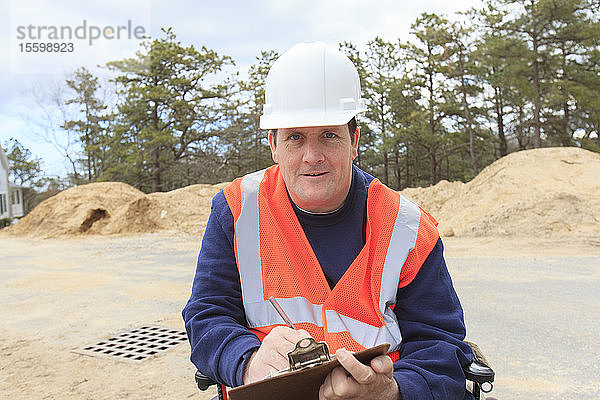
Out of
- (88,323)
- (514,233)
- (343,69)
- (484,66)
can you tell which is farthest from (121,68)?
(343,69)

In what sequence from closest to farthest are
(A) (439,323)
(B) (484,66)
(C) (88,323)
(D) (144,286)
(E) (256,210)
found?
(A) (439,323) < (E) (256,210) < (C) (88,323) < (D) (144,286) < (B) (484,66)

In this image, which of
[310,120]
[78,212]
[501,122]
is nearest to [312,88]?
[310,120]

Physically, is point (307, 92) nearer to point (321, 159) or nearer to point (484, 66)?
point (321, 159)

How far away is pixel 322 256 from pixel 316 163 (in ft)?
1.13

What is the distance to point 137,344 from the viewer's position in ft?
15.3

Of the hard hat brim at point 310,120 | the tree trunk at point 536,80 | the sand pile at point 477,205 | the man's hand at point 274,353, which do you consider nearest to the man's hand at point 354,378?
the man's hand at point 274,353

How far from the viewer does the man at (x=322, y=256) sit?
6.26 feet

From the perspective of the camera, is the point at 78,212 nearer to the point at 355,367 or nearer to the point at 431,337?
the point at 431,337

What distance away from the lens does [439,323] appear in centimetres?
190

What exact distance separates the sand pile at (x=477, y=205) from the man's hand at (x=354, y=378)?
34.9ft

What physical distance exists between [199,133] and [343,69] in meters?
27.4

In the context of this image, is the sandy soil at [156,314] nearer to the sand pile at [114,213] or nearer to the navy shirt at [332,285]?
the navy shirt at [332,285]

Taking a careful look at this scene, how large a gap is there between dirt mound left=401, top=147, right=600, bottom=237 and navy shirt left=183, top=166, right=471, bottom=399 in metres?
10.2

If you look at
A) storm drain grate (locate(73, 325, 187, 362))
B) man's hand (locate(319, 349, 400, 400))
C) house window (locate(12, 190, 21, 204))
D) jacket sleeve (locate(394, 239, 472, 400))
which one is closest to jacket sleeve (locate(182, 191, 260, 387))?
man's hand (locate(319, 349, 400, 400))
